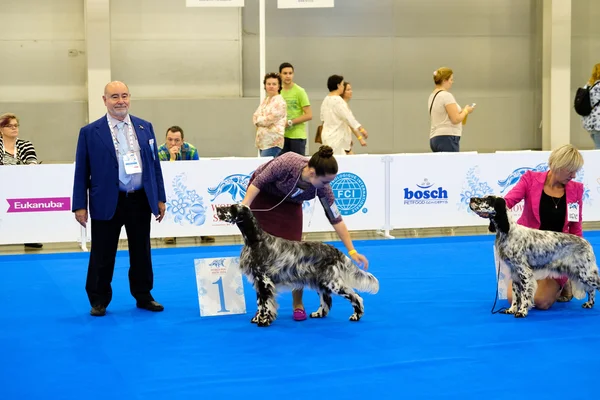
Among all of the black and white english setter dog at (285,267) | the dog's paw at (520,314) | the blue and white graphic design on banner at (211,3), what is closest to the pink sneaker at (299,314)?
the black and white english setter dog at (285,267)

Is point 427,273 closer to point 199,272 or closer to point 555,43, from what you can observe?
point 199,272

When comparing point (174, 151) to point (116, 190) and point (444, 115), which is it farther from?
point (116, 190)

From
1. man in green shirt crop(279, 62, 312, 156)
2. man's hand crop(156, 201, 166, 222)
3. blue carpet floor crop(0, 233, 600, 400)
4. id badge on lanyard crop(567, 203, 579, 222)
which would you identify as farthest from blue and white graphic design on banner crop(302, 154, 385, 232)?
id badge on lanyard crop(567, 203, 579, 222)

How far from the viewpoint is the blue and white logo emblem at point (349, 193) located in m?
8.75

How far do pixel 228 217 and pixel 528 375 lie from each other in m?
1.93

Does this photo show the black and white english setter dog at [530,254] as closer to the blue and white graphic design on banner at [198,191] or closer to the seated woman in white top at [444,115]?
the blue and white graphic design on banner at [198,191]

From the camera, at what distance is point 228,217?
5078 mm

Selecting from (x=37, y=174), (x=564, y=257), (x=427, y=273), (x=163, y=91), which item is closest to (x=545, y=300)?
(x=564, y=257)

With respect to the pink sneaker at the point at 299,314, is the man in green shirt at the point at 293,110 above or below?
above

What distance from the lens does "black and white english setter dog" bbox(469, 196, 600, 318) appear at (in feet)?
17.6

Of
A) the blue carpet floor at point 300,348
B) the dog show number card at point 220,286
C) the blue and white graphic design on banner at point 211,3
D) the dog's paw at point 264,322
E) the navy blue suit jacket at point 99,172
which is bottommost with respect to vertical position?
the blue carpet floor at point 300,348

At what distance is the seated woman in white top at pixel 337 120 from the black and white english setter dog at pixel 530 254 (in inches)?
177

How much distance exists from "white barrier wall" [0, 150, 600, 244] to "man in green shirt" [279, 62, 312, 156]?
1.28 metres

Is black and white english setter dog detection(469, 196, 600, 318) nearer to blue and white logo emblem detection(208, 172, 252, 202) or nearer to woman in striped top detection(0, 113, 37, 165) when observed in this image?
blue and white logo emblem detection(208, 172, 252, 202)
